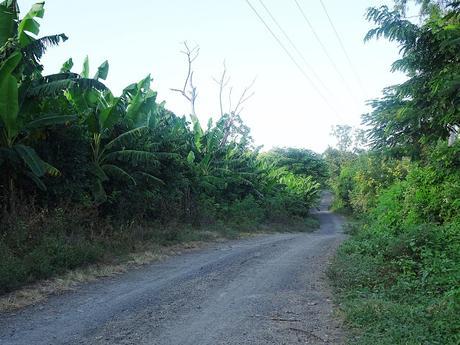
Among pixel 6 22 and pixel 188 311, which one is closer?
pixel 188 311

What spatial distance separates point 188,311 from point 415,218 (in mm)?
7968

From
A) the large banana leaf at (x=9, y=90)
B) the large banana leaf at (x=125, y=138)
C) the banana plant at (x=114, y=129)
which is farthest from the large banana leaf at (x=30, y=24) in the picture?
the large banana leaf at (x=125, y=138)

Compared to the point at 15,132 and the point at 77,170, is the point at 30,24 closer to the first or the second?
the point at 15,132

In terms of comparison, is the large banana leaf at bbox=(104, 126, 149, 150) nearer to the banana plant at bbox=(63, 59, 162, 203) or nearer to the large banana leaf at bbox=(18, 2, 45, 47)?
the banana plant at bbox=(63, 59, 162, 203)

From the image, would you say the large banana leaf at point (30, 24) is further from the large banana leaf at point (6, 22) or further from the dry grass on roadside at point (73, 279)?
the dry grass on roadside at point (73, 279)

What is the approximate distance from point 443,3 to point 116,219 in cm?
1315

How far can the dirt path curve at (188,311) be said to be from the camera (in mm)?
5215

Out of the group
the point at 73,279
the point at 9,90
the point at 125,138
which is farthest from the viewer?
the point at 125,138

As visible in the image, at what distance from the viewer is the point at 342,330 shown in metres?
5.59

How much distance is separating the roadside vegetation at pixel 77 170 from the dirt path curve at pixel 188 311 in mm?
1358

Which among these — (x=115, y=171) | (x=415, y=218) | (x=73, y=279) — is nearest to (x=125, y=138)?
(x=115, y=171)

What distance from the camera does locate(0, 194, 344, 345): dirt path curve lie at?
521 centimetres

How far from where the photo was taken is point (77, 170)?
38.0ft

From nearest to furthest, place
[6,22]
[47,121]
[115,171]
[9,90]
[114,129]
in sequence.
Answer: [9,90], [6,22], [47,121], [115,171], [114,129]
